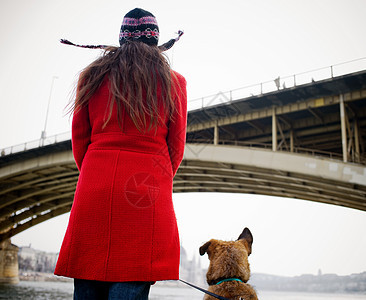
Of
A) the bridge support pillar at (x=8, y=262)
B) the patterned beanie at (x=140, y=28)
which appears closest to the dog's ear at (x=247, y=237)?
the patterned beanie at (x=140, y=28)

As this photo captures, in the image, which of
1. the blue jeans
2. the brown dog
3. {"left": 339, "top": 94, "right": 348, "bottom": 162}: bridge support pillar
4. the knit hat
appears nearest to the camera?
the blue jeans

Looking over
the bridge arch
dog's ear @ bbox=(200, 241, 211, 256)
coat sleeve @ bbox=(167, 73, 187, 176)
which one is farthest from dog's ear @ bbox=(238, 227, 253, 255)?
the bridge arch

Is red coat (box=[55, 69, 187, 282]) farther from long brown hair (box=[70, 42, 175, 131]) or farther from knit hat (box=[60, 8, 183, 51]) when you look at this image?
knit hat (box=[60, 8, 183, 51])

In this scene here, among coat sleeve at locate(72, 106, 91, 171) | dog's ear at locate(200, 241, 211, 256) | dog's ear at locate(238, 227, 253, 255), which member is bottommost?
dog's ear at locate(200, 241, 211, 256)

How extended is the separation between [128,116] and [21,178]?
31.8 m

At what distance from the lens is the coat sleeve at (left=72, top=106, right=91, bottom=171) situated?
2.08 meters

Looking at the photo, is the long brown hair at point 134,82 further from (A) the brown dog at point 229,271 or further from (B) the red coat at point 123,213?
(A) the brown dog at point 229,271

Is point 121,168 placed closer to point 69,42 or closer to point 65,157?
point 69,42

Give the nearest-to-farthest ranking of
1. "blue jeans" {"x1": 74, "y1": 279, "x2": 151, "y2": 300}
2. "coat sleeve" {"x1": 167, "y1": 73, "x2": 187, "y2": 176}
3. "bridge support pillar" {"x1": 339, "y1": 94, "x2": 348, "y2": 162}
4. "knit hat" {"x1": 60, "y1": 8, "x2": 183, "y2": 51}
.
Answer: "blue jeans" {"x1": 74, "y1": 279, "x2": 151, "y2": 300} < "coat sleeve" {"x1": 167, "y1": 73, "x2": 187, "y2": 176} < "knit hat" {"x1": 60, "y1": 8, "x2": 183, "y2": 51} < "bridge support pillar" {"x1": 339, "y1": 94, "x2": 348, "y2": 162}

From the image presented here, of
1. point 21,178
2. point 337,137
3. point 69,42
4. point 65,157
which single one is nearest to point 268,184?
point 337,137

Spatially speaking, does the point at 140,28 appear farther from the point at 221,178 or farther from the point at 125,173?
the point at 221,178

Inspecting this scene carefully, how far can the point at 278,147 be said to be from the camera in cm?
2069

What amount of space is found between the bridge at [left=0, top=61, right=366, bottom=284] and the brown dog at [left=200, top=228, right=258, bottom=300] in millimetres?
15673

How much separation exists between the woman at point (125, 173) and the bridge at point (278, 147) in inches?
664
